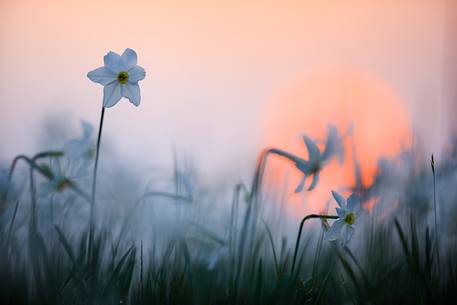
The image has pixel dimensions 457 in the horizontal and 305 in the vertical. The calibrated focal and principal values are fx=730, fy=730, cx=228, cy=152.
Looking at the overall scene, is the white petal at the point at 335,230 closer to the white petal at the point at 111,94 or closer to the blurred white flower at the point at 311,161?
the blurred white flower at the point at 311,161

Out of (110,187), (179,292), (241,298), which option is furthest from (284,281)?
(110,187)

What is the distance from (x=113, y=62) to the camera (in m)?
1.67

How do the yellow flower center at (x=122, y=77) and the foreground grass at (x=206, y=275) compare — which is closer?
the foreground grass at (x=206, y=275)

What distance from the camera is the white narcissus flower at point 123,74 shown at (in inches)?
64.8

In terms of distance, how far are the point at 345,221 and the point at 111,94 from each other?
58 cm

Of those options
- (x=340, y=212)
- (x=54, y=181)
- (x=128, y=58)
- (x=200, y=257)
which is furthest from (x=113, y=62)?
(x=340, y=212)

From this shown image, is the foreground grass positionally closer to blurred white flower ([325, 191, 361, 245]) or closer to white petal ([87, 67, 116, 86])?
blurred white flower ([325, 191, 361, 245])

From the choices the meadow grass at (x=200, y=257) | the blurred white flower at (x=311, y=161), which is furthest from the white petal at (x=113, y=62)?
the blurred white flower at (x=311, y=161)

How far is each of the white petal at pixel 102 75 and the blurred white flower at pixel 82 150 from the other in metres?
0.28

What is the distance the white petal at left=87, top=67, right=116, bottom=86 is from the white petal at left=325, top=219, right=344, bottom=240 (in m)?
0.60

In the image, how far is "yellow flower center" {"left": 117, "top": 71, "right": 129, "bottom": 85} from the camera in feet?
5.42

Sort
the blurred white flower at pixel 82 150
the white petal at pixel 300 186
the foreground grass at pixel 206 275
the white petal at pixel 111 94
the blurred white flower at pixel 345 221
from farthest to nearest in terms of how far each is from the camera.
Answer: the blurred white flower at pixel 82 150
the white petal at pixel 300 186
the white petal at pixel 111 94
the blurred white flower at pixel 345 221
the foreground grass at pixel 206 275

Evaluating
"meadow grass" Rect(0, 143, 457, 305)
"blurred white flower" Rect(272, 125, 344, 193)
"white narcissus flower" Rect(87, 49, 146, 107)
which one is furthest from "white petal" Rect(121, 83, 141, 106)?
"blurred white flower" Rect(272, 125, 344, 193)

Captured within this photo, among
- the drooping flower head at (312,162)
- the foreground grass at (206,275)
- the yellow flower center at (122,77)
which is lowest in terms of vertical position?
the foreground grass at (206,275)
